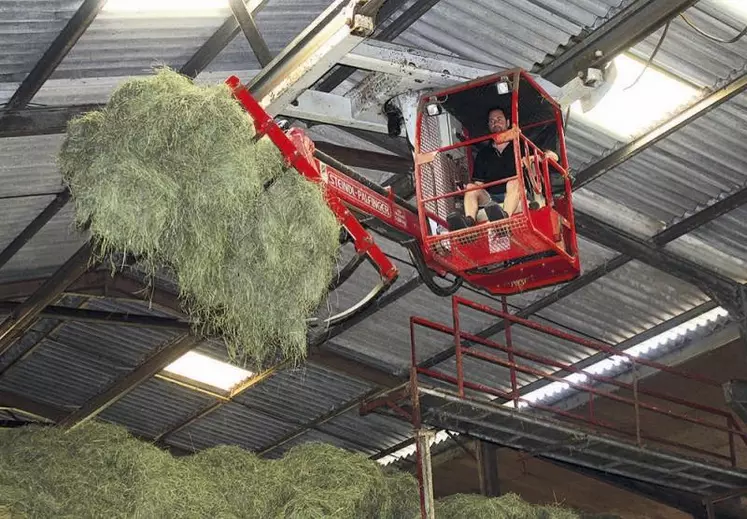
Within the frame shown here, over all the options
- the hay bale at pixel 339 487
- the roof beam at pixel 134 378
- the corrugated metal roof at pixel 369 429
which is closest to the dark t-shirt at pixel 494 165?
the hay bale at pixel 339 487

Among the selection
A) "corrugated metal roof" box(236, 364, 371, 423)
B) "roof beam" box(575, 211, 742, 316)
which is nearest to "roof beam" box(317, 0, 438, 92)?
"roof beam" box(575, 211, 742, 316)

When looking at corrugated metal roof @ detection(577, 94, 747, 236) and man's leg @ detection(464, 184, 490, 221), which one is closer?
man's leg @ detection(464, 184, 490, 221)

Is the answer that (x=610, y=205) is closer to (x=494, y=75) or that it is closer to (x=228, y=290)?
(x=494, y=75)

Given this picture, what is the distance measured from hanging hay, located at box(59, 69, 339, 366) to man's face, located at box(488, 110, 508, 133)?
Result: 2.69m

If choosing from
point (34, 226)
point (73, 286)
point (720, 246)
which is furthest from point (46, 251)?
point (720, 246)

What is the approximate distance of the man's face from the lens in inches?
462

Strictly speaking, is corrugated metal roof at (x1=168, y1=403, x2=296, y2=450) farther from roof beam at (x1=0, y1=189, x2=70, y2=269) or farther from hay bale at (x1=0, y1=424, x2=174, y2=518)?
hay bale at (x1=0, y1=424, x2=174, y2=518)

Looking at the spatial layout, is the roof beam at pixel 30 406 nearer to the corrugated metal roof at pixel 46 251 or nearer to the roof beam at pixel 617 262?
the corrugated metal roof at pixel 46 251

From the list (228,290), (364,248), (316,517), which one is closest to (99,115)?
(228,290)

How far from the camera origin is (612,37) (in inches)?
456

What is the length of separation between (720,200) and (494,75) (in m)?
5.05

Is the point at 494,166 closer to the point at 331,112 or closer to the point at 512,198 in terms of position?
the point at 512,198

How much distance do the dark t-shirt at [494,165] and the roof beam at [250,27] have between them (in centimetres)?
245

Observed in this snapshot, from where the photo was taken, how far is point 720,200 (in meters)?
14.8
